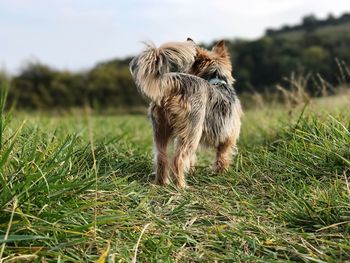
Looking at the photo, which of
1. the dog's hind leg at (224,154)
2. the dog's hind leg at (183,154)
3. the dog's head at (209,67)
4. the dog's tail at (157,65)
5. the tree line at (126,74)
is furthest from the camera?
the tree line at (126,74)

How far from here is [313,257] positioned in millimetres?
2967

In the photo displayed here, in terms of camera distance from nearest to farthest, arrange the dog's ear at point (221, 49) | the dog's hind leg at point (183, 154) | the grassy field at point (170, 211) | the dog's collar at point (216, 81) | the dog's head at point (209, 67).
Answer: the grassy field at point (170, 211) → the dog's hind leg at point (183, 154) → the dog's collar at point (216, 81) → the dog's head at point (209, 67) → the dog's ear at point (221, 49)

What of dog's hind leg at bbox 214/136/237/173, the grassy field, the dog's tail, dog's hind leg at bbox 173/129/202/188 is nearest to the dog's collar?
dog's hind leg at bbox 214/136/237/173

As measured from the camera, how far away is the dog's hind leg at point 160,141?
15.0 ft

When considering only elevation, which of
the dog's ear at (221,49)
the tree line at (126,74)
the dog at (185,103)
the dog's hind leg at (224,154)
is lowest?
the tree line at (126,74)

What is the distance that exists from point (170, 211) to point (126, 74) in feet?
97.7

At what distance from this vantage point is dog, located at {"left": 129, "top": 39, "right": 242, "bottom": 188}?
167 inches

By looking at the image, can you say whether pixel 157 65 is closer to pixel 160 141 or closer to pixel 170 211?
pixel 160 141

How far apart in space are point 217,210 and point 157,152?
1.18 meters

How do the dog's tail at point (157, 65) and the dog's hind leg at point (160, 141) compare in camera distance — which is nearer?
the dog's tail at point (157, 65)

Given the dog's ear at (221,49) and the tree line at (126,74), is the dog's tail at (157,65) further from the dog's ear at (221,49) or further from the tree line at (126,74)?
the tree line at (126,74)

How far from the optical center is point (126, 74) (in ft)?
108

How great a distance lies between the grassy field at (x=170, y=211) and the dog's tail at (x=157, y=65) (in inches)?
29.6

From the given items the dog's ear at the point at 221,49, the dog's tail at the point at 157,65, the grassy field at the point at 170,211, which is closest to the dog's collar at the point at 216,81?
the dog's ear at the point at 221,49
